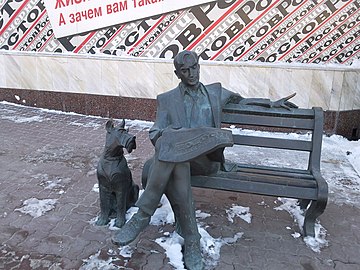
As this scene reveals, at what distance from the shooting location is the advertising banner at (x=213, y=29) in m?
→ 6.23

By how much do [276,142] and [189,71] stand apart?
1099mm

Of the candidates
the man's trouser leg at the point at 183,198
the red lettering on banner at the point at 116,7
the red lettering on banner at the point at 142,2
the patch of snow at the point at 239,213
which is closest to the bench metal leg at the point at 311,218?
the patch of snow at the point at 239,213

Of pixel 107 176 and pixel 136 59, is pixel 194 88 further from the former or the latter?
pixel 136 59

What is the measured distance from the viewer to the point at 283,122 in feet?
11.6

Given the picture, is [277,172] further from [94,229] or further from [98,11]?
[98,11]

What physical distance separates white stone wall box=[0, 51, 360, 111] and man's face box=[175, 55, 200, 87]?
360 centimetres

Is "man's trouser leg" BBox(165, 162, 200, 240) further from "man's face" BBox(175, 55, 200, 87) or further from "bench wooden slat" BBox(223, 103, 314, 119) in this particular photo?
"bench wooden slat" BBox(223, 103, 314, 119)

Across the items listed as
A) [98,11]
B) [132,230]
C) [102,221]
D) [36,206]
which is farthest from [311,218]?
[98,11]

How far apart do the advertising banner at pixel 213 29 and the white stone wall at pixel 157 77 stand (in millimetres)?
165

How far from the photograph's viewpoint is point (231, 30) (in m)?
6.48

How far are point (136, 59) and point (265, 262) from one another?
4.69 m

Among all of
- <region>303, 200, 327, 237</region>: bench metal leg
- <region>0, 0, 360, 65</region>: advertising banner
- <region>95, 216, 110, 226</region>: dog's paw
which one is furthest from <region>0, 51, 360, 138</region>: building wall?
<region>95, 216, 110, 226</region>: dog's paw

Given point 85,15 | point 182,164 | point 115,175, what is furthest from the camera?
point 85,15

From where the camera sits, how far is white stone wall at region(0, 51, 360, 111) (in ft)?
20.8
